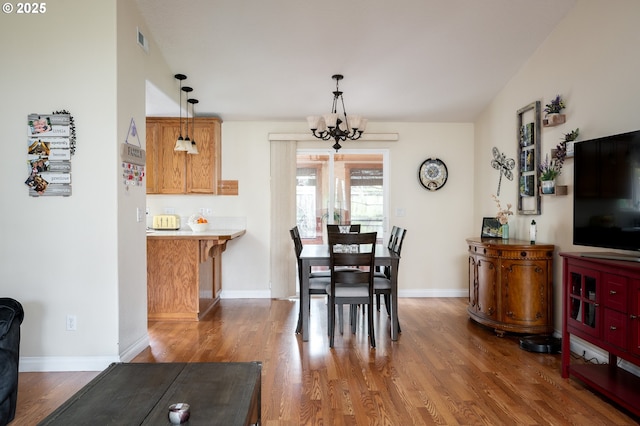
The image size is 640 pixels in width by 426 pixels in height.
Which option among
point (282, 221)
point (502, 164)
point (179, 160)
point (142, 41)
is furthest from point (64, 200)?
point (502, 164)

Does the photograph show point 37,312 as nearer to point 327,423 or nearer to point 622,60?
point 327,423

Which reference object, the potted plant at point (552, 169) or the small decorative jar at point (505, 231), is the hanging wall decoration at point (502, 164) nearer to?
the small decorative jar at point (505, 231)

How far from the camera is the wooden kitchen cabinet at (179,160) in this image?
506 cm

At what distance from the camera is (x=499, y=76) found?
4457mm

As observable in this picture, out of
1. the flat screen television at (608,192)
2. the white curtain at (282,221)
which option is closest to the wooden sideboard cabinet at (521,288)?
the flat screen television at (608,192)

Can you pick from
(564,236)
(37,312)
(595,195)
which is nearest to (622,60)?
(595,195)

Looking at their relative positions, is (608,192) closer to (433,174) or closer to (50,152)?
(433,174)

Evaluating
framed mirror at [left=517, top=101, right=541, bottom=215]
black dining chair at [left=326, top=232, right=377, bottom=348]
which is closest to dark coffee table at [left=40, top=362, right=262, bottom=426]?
black dining chair at [left=326, top=232, right=377, bottom=348]

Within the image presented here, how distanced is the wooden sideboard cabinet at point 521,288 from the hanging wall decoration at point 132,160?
326 centimetres

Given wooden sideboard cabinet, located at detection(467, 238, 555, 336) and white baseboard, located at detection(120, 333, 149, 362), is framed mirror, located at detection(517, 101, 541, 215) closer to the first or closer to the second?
wooden sideboard cabinet, located at detection(467, 238, 555, 336)

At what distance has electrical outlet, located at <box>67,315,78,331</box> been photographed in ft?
9.78

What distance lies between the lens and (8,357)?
2.17m

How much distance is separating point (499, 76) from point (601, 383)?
3.25 metres

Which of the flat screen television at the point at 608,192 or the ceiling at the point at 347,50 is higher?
the ceiling at the point at 347,50
